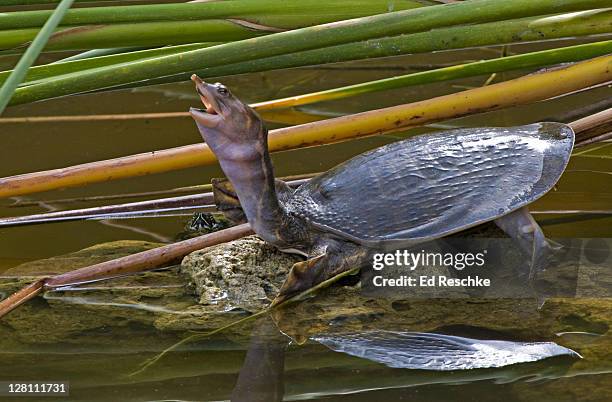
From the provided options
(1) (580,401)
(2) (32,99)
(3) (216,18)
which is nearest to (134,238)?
(2) (32,99)

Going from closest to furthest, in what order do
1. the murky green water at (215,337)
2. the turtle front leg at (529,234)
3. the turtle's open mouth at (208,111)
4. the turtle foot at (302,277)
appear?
1. the murky green water at (215,337)
2. the turtle's open mouth at (208,111)
3. the turtle foot at (302,277)
4. the turtle front leg at (529,234)

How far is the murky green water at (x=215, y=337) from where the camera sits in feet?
4.95

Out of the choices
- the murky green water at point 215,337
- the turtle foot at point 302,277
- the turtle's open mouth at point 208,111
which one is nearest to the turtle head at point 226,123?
the turtle's open mouth at point 208,111

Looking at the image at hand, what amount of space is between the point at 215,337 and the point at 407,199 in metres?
0.48

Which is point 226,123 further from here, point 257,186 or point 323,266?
point 323,266

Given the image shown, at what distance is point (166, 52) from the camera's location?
2.07 metres

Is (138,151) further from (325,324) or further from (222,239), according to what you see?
(325,324)

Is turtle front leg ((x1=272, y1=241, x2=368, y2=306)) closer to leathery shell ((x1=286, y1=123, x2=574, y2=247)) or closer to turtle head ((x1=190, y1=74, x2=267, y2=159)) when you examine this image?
leathery shell ((x1=286, y1=123, x2=574, y2=247))

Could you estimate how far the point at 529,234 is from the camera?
1.97m

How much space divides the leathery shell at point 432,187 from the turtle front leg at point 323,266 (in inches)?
1.2

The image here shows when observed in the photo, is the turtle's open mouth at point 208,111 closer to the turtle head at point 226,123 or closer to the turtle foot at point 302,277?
the turtle head at point 226,123

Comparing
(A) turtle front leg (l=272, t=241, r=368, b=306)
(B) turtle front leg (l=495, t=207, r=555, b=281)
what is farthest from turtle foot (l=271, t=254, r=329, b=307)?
(B) turtle front leg (l=495, t=207, r=555, b=281)

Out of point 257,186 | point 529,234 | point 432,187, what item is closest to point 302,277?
point 257,186

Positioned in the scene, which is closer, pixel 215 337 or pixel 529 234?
pixel 215 337
